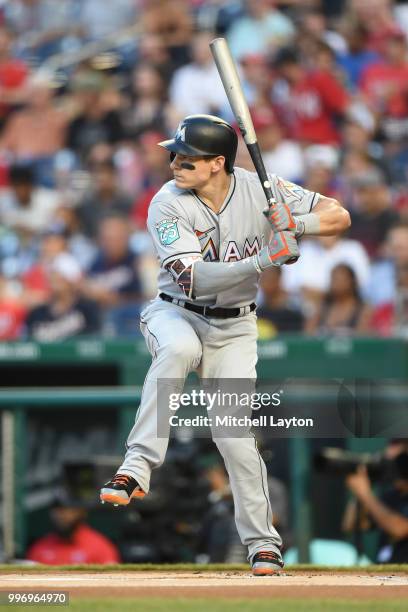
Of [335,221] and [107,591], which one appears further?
[335,221]

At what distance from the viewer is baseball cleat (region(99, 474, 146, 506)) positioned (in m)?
4.66

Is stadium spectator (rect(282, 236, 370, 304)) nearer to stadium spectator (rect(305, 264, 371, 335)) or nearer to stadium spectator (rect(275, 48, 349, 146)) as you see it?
stadium spectator (rect(305, 264, 371, 335))

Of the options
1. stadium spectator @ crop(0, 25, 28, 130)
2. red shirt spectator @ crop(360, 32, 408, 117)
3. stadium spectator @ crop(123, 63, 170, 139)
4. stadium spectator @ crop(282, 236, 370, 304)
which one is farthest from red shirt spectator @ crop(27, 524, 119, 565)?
stadium spectator @ crop(0, 25, 28, 130)

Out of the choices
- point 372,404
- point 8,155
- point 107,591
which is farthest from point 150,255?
point 107,591

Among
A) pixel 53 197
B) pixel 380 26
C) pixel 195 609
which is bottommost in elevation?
pixel 195 609

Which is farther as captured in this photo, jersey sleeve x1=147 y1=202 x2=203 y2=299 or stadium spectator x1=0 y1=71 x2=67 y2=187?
stadium spectator x1=0 y1=71 x2=67 y2=187

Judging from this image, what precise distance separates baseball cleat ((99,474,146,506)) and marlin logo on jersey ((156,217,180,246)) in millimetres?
958

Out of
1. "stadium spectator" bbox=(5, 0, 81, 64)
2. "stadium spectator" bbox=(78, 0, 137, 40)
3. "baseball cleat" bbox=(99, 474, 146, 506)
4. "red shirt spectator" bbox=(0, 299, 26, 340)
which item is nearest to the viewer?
"baseball cleat" bbox=(99, 474, 146, 506)

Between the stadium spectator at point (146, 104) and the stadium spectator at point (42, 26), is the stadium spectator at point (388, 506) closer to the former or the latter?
the stadium spectator at point (146, 104)

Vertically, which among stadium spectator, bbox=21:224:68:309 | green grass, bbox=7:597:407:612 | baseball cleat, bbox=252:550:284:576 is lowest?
green grass, bbox=7:597:407:612

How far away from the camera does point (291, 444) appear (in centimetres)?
739

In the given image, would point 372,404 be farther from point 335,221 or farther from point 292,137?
point 292,137

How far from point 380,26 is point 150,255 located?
3.05 m

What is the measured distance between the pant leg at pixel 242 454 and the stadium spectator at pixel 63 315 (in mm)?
4127
